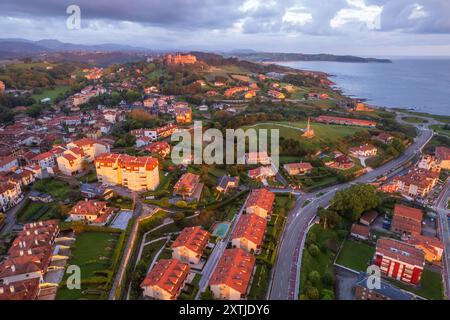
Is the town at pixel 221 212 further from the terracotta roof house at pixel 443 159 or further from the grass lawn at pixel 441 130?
the grass lawn at pixel 441 130

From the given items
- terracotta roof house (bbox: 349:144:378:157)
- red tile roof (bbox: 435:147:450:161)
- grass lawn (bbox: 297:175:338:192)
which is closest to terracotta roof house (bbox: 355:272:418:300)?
grass lawn (bbox: 297:175:338:192)

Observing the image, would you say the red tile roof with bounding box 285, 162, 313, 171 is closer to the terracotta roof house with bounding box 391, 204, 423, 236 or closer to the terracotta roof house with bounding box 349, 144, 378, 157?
the terracotta roof house with bounding box 349, 144, 378, 157

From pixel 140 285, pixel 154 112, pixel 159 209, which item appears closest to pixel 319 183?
pixel 159 209

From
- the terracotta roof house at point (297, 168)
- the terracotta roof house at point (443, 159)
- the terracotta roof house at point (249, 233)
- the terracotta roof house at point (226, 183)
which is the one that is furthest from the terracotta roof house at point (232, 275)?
the terracotta roof house at point (443, 159)

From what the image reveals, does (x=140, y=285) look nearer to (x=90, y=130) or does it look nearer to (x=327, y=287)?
(x=327, y=287)

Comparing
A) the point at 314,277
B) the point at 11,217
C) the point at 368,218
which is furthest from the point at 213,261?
the point at 11,217

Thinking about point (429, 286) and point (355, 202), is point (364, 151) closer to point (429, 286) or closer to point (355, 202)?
point (355, 202)

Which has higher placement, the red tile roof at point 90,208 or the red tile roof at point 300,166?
the red tile roof at point 300,166
